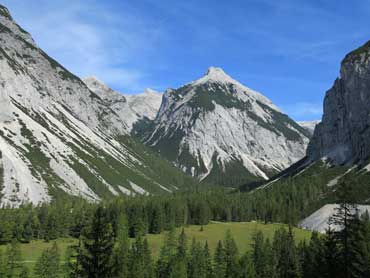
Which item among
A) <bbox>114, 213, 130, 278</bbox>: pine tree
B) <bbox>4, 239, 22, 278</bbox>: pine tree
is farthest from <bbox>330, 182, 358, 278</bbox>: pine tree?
<bbox>4, 239, 22, 278</bbox>: pine tree

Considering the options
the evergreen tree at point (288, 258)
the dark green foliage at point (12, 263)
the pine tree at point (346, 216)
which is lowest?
the dark green foliage at point (12, 263)

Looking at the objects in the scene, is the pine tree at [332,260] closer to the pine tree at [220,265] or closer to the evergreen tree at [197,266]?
the evergreen tree at [197,266]

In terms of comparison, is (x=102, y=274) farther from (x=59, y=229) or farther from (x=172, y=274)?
(x=59, y=229)

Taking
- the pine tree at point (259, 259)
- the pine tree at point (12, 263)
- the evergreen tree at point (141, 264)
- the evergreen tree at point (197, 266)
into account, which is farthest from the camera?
the pine tree at point (259, 259)

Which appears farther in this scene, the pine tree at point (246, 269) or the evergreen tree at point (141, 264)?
the evergreen tree at point (141, 264)

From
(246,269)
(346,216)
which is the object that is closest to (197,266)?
(246,269)

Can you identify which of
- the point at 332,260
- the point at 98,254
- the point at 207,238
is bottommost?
the point at 332,260

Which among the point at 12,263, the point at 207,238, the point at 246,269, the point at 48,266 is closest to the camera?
the point at 246,269

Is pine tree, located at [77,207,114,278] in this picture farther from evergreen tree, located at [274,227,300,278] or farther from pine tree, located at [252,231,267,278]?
pine tree, located at [252,231,267,278]

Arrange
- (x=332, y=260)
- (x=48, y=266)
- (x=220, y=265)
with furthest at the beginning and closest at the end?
(x=220, y=265) < (x=48, y=266) < (x=332, y=260)

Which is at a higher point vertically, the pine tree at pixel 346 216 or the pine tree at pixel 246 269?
the pine tree at pixel 346 216

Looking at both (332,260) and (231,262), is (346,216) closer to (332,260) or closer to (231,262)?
(332,260)

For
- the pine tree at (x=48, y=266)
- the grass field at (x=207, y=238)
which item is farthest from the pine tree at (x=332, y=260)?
the grass field at (x=207, y=238)

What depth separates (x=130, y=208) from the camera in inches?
7653
